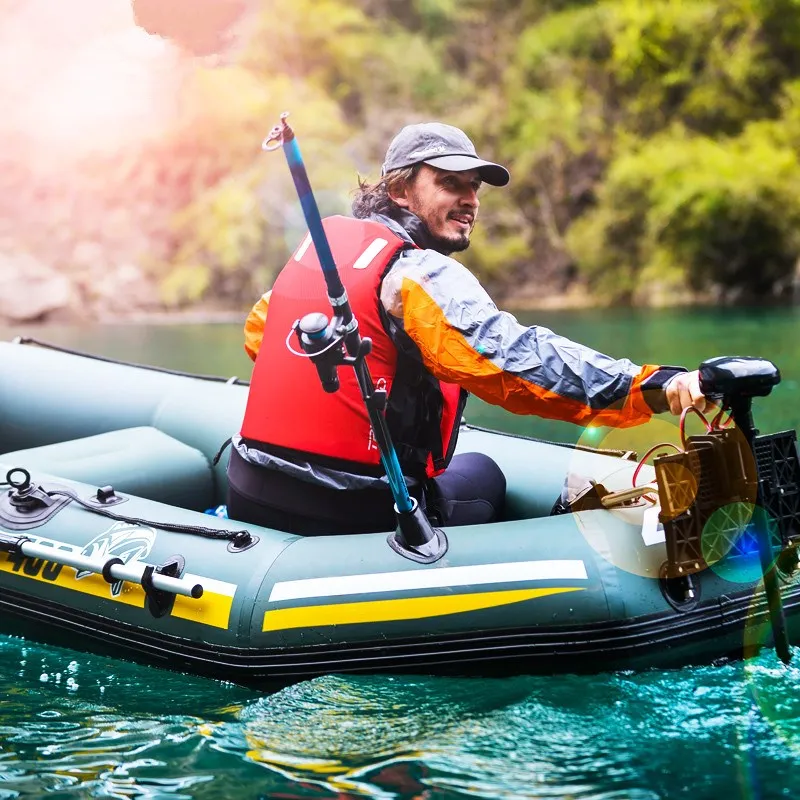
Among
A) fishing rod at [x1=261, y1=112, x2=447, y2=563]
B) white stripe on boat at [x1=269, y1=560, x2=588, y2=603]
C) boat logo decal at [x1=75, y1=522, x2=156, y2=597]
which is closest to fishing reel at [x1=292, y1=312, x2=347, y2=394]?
fishing rod at [x1=261, y1=112, x2=447, y2=563]

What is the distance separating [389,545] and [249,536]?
315 mm

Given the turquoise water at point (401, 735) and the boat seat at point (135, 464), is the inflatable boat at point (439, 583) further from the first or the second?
the boat seat at point (135, 464)

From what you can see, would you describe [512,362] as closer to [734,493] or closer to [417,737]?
[734,493]

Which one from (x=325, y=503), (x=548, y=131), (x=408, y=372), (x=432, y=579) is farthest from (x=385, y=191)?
(x=548, y=131)

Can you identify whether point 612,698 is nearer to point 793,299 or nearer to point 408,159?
point 408,159

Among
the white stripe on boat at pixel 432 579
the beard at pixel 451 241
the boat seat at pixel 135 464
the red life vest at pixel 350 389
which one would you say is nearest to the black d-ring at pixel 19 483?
the boat seat at pixel 135 464

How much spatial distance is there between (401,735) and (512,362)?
70 centimetres

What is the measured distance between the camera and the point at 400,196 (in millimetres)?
2125

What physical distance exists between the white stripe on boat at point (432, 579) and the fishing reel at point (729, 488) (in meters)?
0.21

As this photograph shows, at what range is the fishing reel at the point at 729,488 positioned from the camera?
182cm

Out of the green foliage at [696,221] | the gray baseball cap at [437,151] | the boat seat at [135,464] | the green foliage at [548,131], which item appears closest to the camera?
the gray baseball cap at [437,151]

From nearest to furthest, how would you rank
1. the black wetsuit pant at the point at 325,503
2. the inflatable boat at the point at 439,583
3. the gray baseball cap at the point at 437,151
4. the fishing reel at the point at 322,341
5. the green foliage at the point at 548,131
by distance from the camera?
the fishing reel at the point at 322,341, the inflatable boat at the point at 439,583, the gray baseball cap at the point at 437,151, the black wetsuit pant at the point at 325,503, the green foliage at the point at 548,131

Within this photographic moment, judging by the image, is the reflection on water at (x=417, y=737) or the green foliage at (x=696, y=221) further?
the green foliage at (x=696, y=221)

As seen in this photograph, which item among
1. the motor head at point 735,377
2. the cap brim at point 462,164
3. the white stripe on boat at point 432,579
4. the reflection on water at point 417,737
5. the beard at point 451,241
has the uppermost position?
the cap brim at point 462,164
